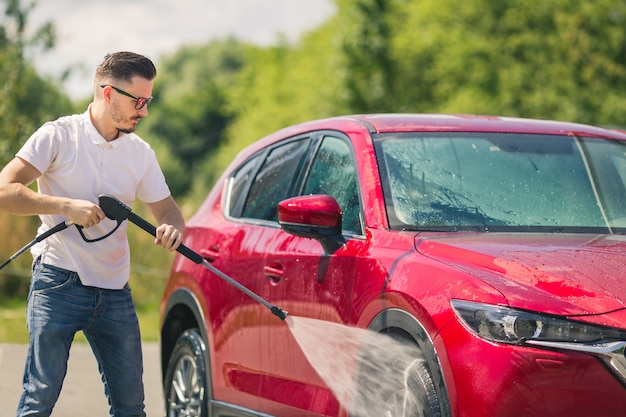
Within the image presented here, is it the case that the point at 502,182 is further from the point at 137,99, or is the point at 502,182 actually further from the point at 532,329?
the point at 137,99

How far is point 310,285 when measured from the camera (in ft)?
18.2

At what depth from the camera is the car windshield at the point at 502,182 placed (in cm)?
534

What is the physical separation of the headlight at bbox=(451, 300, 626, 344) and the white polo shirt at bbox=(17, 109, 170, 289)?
180 centimetres

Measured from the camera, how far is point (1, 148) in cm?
1808

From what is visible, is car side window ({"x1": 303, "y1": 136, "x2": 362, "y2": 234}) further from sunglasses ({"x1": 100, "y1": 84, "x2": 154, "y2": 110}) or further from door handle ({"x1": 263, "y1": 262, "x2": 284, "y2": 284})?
sunglasses ({"x1": 100, "y1": 84, "x2": 154, "y2": 110})

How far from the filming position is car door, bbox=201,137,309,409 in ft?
20.0

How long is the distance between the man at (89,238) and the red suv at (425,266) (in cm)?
71

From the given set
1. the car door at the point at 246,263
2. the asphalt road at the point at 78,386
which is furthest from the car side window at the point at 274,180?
the asphalt road at the point at 78,386

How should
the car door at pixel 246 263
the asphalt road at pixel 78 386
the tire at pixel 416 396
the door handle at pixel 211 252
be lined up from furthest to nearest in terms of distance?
the asphalt road at pixel 78 386 → the door handle at pixel 211 252 → the car door at pixel 246 263 → the tire at pixel 416 396

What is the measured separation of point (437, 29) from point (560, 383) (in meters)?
61.8

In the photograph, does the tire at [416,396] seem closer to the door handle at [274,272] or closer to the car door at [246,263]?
the door handle at [274,272]

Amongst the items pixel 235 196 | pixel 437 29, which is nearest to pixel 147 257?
pixel 235 196

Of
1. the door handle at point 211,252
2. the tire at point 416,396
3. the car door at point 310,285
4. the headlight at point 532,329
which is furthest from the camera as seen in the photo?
the door handle at point 211,252

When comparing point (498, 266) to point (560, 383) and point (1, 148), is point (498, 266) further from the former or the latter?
point (1, 148)
